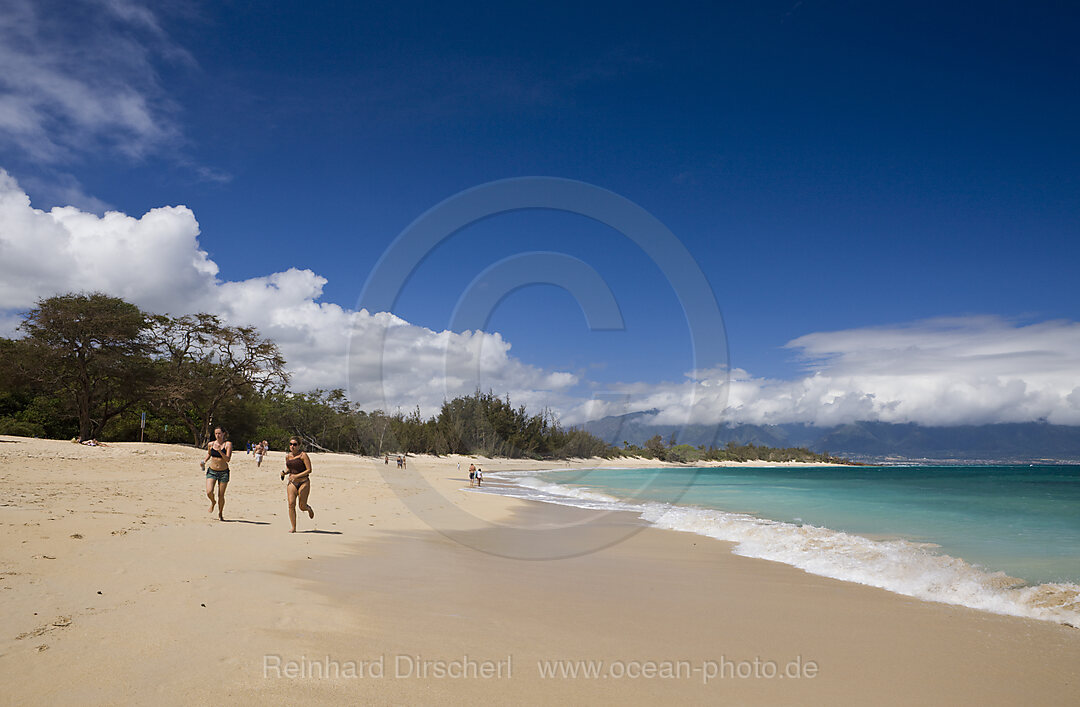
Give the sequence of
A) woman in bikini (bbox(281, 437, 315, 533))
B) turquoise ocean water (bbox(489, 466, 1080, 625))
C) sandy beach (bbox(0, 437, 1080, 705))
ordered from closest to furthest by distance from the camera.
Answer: sandy beach (bbox(0, 437, 1080, 705)) < turquoise ocean water (bbox(489, 466, 1080, 625)) < woman in bikini (bbox(281, 437, 315, 533))

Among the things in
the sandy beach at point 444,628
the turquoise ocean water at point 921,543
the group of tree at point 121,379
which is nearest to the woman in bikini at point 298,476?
the sandy beach at point 444,628

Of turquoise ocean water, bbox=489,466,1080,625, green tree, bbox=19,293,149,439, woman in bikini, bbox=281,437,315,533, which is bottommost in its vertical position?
turquoise ocean water, bbox=489,466,1080,625

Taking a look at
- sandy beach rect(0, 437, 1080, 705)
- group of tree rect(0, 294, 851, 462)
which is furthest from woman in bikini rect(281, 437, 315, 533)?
group of tree rect(0, 294, 851, 462)

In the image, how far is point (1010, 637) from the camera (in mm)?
5984

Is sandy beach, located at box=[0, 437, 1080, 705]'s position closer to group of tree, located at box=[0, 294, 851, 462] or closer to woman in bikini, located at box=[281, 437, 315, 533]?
woman in bikini, located at box=[281, 437, 315, 533]

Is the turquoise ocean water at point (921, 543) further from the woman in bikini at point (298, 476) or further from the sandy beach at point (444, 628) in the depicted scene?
the woman in bikini at point (298, 476)

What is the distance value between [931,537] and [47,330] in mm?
43592

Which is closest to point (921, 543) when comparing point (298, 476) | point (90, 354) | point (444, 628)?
point (444, 628)

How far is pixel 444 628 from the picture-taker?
523 centimetres

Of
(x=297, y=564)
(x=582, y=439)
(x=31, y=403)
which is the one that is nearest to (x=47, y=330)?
(x=31, y=403)

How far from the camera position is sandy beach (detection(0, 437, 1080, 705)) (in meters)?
3.88

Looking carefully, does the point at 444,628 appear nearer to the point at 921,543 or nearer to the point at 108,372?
the point at 921,543

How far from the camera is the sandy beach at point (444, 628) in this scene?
3.88m

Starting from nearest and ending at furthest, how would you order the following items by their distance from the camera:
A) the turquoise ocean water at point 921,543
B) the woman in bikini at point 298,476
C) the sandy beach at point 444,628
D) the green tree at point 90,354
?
the sandy beach at point 444,628 → the turquoise ocean water at point 921,543 → the woman in bikini at point 298,476 → the green tree at point 90,354
